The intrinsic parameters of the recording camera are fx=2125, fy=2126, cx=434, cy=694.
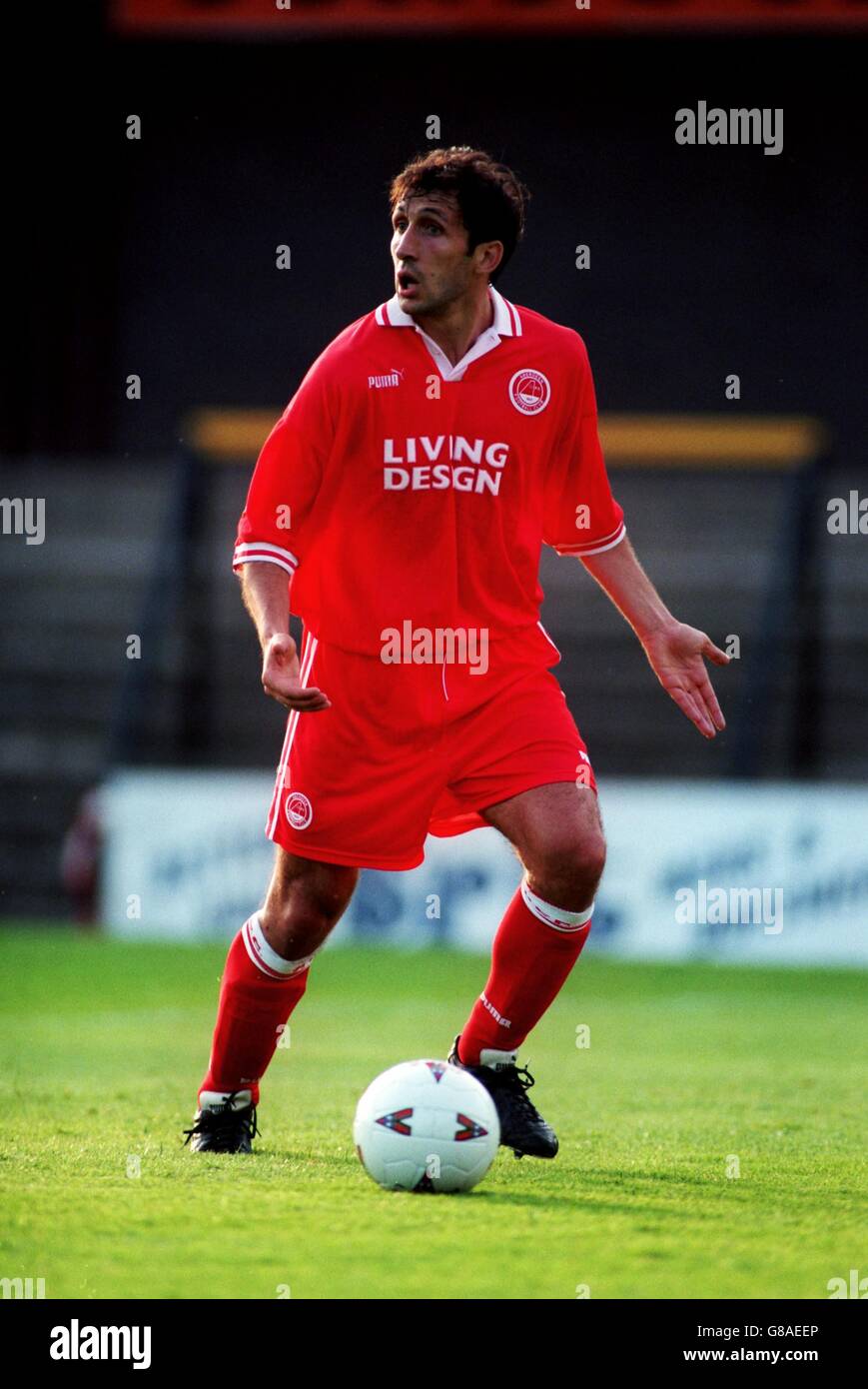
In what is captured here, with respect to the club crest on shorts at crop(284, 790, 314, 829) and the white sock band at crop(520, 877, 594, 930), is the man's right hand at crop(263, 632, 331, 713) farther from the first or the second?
the white sock band at crop(520, 877, 594, 930)

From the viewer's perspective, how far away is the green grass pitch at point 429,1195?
383 centimetres

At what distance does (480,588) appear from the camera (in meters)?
5.06

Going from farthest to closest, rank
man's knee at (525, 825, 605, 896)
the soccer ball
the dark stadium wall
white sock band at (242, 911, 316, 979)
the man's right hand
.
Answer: the dark stadium wall < white sock band at (242, 911, 316, 979) < man's knee at (525, 825, 605, 896) < the soccer ball < the man's right hand

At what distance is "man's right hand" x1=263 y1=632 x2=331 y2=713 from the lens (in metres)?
4.39

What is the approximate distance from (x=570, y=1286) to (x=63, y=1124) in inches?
89.6

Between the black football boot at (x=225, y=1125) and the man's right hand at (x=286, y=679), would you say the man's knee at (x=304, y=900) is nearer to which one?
the black football boot at (x=225, y=1125)

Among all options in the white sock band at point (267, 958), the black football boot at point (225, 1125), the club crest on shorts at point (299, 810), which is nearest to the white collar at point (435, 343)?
the club crest on shorts at point (299, 810)

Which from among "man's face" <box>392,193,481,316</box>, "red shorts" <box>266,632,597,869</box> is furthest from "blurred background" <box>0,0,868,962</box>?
"man's face" <box>392,193,481,316</box>

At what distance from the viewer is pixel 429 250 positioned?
498 centimetres

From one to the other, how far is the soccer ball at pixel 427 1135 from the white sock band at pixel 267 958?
0.51m

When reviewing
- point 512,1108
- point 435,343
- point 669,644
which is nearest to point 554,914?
point 512,1108

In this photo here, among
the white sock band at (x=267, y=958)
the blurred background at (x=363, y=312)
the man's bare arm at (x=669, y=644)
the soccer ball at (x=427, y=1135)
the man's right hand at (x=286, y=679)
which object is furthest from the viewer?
the blurred background at (x=363, y=312)

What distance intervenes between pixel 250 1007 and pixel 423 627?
3.29 ft

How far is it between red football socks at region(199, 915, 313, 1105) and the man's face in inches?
60.6
